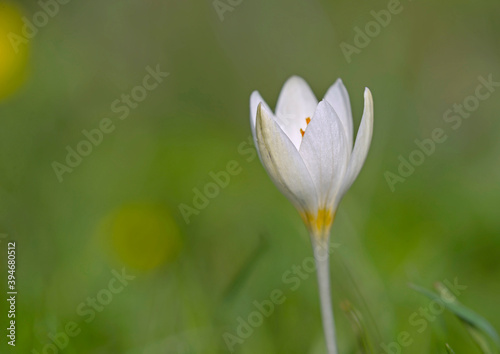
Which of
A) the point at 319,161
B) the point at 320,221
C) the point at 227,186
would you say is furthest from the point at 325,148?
the point at 227,186

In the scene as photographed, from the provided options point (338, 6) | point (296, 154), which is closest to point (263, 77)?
point (338, 6)

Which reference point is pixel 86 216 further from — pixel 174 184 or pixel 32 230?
pixel 174 184

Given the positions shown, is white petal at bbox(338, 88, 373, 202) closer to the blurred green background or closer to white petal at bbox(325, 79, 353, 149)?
white petal at bbox(325, 79, 353, 149)

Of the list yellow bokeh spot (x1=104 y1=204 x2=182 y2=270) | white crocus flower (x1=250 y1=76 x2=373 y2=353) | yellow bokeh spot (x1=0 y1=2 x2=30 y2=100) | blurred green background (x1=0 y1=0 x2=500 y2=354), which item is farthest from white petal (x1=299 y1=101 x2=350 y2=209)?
yellow bokeh spot (x1=0 y1=2 x2=30 y2=100)

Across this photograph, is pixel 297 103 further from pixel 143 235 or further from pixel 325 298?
pixel 143 235

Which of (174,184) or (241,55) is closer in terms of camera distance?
(174,184)

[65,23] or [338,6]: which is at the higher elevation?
[65,23]

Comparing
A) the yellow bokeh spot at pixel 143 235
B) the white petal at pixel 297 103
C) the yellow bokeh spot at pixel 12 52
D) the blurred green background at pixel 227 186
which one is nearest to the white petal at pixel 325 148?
the white petal at pixel 297 103
